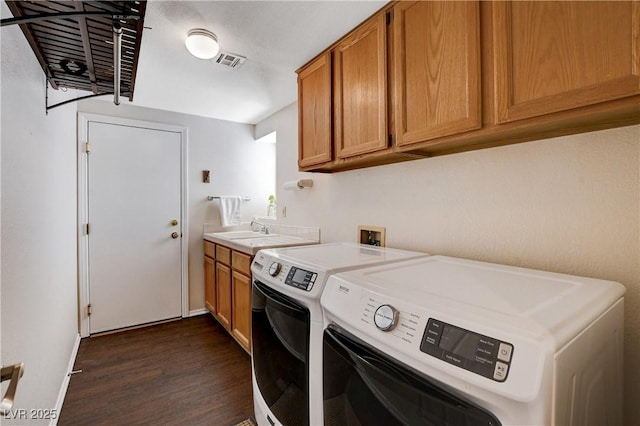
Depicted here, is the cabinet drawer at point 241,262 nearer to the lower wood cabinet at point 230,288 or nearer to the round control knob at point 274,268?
the lower wood cabinet at point 230,288

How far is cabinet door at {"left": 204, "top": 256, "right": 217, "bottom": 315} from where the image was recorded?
2.89 m

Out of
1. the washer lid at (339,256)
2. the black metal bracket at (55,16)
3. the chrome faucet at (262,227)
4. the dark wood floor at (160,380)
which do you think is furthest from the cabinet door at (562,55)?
the chrome faucet at (262,227)

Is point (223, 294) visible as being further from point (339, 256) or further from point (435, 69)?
point (435, 69)

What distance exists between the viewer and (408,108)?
1314 mm

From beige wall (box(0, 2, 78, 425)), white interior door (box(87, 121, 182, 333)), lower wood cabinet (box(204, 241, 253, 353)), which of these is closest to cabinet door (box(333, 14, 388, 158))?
lower wood cabinet (box(204, 241, 253, 353))

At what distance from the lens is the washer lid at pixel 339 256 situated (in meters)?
1.17

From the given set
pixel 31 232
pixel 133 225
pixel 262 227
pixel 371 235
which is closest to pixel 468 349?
pixel 371 235

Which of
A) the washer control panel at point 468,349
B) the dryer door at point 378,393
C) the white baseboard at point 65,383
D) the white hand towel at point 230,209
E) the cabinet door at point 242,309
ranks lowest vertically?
the white baseboard at point 65,383

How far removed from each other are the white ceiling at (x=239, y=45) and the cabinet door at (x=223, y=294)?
1.55 m

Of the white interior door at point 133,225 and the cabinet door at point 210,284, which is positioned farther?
the cabinet door at point 210,284

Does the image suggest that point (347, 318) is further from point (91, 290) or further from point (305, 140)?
point (91, 290)

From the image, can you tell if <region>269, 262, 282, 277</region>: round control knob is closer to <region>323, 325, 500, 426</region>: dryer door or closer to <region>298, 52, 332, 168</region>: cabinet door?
<region>323, 325, 500, 426</region>: dryer door

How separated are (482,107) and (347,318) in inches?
35.2

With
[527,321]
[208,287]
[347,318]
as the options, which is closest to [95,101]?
[208,287]
